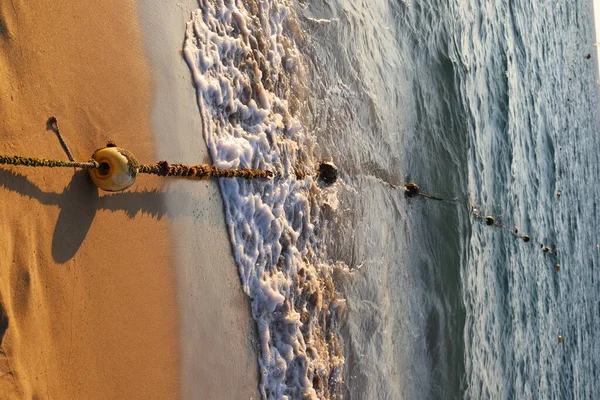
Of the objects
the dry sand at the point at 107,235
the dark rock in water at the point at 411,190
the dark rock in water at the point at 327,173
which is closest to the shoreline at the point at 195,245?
the dry sand at the point at 107,235

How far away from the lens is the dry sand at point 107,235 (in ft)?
5.36

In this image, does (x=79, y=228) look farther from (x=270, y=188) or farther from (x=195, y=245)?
(x=270, y=188)

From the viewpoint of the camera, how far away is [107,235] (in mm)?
1914

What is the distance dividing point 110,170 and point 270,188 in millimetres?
1069

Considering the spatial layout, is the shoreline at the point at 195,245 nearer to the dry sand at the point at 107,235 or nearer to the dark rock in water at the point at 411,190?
the dry sand at the point at 107,235

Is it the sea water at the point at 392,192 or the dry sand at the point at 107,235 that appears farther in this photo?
the sea water at the point at 392,192

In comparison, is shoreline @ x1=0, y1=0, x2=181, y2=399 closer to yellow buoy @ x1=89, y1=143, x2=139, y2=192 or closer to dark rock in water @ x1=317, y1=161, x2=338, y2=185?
yellow buoy @ x1=89, y1=143, x2=139, y2=192

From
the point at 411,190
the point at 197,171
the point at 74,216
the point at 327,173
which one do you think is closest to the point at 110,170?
the point at 74,216

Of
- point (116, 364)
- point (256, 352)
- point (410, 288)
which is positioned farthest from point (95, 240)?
point (410, 288)

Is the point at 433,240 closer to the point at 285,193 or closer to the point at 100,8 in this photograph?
the point at 285,193

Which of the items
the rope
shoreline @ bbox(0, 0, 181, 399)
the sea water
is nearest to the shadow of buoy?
shoreline @ bbox(0, 0, 181, 399)

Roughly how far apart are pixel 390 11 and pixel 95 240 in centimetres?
308

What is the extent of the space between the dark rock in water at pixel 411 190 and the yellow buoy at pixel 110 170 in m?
2.54

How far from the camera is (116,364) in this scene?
189 centimetres
